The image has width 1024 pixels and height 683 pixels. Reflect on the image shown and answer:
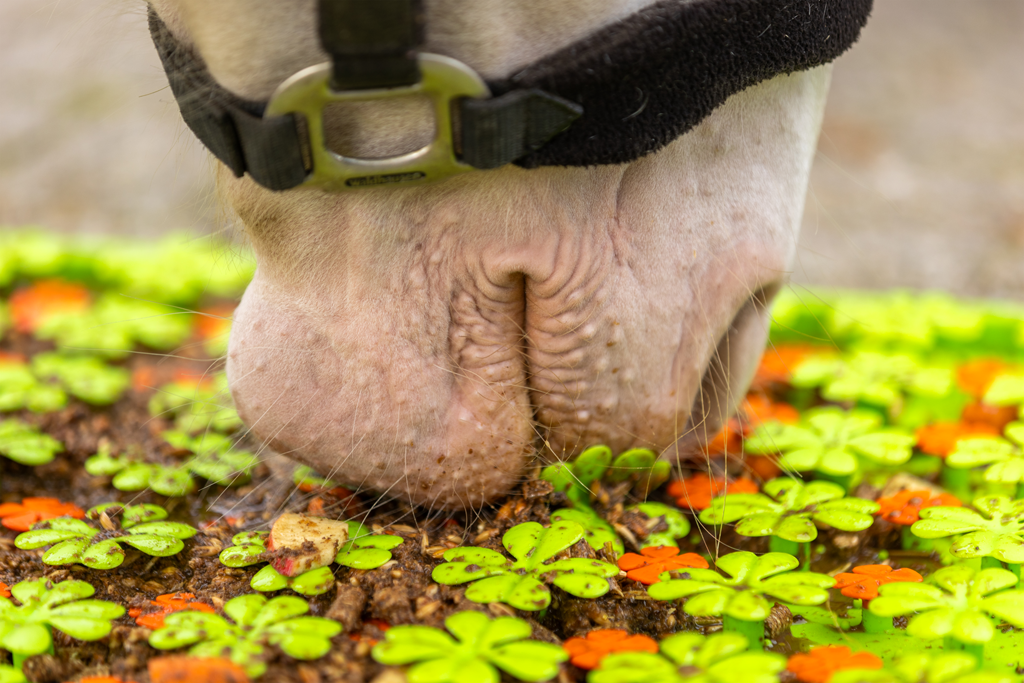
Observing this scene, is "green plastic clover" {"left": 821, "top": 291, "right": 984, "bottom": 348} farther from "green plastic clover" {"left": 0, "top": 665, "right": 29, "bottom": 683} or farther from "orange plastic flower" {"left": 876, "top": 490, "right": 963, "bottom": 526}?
"green plastic clover" {"left": 0, "top": 665, "right": 29, "bottom": 683}

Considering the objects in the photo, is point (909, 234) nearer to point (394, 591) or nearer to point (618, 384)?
point (618, 384)

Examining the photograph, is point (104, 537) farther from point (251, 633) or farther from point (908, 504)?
point (908, 504)

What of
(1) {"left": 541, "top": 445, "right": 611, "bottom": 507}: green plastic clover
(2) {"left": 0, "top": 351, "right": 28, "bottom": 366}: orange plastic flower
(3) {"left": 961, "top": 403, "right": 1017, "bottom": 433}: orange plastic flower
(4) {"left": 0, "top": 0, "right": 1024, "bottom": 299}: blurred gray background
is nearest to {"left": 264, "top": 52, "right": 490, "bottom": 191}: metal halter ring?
(1) {"left": 541, "top": 445, "right": 611, "bottom": 507}: green plastic clover

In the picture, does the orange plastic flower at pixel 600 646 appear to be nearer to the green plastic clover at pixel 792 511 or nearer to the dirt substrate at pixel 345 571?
the dirt substrate at pixel 345 571

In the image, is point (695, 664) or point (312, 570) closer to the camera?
point (695, 664)

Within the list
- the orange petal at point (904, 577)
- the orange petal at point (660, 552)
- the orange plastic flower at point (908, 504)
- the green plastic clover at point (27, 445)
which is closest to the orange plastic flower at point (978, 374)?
the orange plastic flower at point (908, 504)

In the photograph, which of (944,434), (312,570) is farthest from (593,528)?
(944,434)

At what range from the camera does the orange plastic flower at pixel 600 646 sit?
0.66 meters

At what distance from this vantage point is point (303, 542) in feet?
2.72

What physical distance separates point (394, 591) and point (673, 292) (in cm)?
37

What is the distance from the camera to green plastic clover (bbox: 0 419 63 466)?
1124mm

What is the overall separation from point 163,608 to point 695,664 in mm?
473

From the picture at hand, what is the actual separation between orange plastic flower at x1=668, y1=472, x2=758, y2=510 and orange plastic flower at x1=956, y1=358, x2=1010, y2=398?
53cm

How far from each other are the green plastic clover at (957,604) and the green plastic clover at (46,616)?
65 cm
